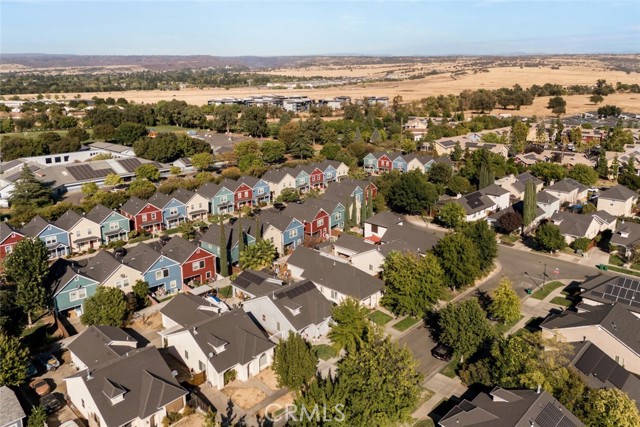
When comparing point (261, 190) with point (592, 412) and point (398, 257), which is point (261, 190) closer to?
point (398, 257)

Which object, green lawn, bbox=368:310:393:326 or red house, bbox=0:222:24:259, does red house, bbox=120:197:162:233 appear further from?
green lawn, bbox=368:310:393:326

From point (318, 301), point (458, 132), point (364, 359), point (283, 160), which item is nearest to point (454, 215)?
point (318, 301)

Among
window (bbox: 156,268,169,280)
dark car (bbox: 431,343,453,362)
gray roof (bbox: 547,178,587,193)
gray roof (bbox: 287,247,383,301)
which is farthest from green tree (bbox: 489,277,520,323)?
gray roof (bbox: 547,178,587,193)

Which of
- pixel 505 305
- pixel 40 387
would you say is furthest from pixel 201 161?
pixel 505 305

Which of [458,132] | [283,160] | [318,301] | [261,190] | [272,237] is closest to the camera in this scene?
[318,301]

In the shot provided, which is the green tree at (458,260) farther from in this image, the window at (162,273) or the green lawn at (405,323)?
the window at (162,273)

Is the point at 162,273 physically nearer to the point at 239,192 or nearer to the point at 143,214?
the point at 143,214

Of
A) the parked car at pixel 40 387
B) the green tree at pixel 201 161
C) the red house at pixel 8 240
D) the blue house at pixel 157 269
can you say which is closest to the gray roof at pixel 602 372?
the parked car at pixel 40 387
